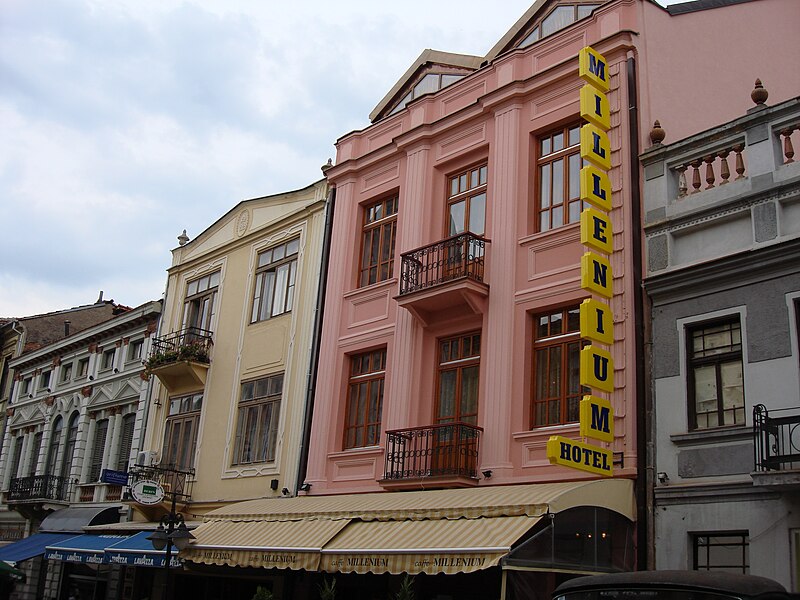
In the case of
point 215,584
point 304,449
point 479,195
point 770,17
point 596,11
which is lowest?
point 215,584

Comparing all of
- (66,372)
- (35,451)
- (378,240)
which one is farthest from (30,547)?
(378,240)

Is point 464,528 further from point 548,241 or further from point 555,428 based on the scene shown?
point 548,241

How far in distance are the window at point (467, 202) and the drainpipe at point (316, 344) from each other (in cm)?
342

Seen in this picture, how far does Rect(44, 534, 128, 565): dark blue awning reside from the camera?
64.6 feet

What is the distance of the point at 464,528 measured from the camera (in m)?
12.2

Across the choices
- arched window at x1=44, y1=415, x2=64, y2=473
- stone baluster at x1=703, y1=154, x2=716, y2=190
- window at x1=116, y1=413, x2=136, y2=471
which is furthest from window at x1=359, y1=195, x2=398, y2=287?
arched window at x1=44, y1=415, x2=64, y2=473

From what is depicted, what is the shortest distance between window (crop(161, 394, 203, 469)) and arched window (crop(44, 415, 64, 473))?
8.37 metres

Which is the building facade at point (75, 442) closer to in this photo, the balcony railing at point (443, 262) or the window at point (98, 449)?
the window at point (98, 449)

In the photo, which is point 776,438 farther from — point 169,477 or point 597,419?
point 169,477

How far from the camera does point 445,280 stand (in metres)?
16.0

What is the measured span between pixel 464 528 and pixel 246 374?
9.94m

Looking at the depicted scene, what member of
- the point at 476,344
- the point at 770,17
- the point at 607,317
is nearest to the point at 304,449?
the point at 476,344

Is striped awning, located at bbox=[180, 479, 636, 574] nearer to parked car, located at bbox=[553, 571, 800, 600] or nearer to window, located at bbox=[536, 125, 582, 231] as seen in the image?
parked car, located at bbox=[553, 571, 800, 600]

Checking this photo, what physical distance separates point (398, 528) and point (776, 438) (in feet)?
17.6
